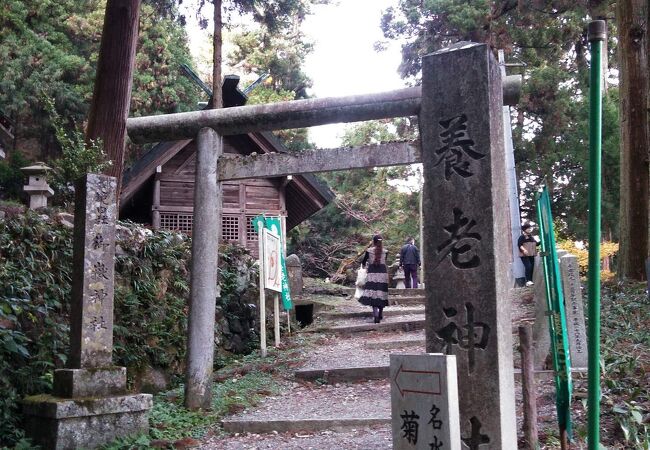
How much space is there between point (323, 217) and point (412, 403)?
22899 millimetres

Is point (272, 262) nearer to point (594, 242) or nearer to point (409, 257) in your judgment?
point (409, 257)

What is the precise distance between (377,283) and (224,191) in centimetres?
661

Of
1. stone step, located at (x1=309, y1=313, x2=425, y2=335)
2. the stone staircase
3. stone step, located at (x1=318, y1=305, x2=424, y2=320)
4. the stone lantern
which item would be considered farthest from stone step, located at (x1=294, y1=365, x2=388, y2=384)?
the stone lantern

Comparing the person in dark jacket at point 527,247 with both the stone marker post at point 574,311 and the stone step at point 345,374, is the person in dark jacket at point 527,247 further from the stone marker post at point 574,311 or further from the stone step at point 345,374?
the stone marker post at point 574,311

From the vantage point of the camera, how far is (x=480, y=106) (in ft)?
14.6

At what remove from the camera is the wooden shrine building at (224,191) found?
15.7 meters

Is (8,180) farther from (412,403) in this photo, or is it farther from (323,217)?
(412,403)

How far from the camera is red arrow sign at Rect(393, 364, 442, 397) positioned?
126 inches

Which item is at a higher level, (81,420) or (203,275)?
(203,275)

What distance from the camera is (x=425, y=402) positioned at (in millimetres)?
3246

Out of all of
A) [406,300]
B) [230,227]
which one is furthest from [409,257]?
[230,227]

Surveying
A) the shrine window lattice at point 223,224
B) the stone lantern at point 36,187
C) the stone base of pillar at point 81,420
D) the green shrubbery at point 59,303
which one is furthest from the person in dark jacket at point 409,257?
the stone base of pillar at point 81,420

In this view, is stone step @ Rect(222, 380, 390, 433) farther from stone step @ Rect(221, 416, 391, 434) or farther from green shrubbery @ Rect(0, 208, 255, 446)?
green shrubbery @ Rect(0, 208, 255, 446)

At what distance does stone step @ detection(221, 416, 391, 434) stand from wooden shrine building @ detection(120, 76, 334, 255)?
31.2ft
